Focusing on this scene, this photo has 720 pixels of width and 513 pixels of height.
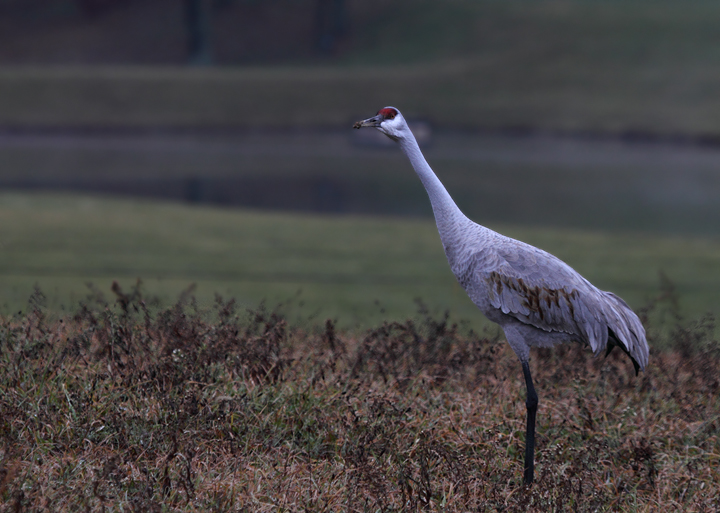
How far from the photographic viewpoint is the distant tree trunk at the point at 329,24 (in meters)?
52.0

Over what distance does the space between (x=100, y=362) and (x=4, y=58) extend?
49.0 meters

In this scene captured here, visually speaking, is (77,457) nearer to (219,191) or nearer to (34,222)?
(34,222)

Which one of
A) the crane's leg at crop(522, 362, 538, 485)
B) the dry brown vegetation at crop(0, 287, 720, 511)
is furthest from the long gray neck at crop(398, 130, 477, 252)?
the dry brown vegetation at crop(0, 287, 720, 511)

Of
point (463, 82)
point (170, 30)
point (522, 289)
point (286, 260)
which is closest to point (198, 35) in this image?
point (170, 30)

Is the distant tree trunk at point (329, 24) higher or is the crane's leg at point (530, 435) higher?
the distant tree trunk at point (329, 24)

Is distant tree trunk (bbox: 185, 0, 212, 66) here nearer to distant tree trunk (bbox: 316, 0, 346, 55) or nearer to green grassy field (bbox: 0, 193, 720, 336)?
distant tree trunk (bbox: 316, 0, 346, 55)

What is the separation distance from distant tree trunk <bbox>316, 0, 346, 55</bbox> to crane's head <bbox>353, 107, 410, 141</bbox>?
4737cm

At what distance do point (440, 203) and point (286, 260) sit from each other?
25.7 ft

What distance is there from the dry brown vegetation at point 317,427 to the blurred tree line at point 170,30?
44.3 metres

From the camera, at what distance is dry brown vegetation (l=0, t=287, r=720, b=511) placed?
4582 millimetres

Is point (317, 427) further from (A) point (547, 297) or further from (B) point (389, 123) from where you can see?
(B) point (389, 123)

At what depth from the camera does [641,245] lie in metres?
15.2

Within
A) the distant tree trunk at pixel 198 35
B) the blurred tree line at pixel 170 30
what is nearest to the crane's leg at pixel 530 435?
the distant tree trunk at pixel 198 35

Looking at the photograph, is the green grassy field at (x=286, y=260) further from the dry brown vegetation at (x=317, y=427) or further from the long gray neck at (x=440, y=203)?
the long gray neck at (x=440, y=203)
